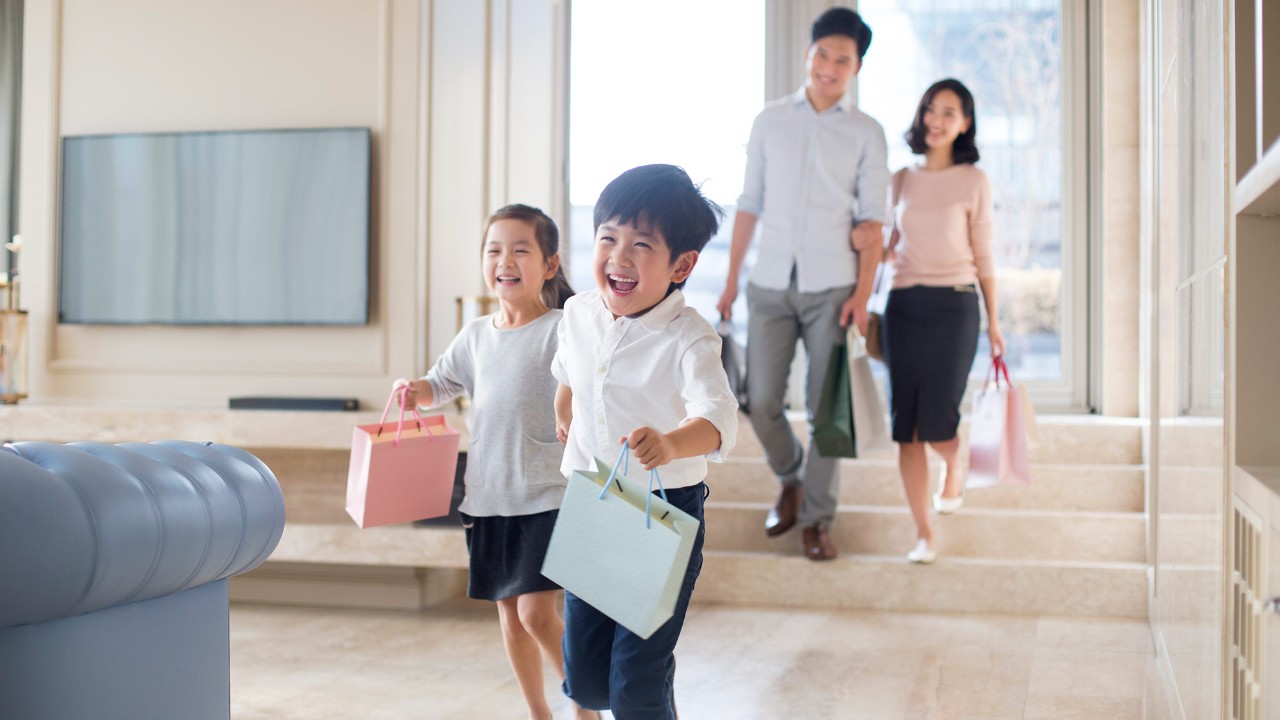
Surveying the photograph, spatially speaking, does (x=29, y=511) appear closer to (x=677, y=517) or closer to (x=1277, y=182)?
(x=677, y=517)

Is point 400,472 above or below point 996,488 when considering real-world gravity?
above

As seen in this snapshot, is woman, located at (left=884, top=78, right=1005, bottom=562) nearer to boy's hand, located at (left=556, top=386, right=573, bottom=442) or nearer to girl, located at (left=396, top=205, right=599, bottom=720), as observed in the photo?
girl, located at (left=396, top=205, right=599, bottom=720)

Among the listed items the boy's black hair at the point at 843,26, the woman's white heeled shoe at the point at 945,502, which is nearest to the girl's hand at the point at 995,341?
the woman's white heeled shoe at the point at 945,502

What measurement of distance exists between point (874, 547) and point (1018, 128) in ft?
7.35

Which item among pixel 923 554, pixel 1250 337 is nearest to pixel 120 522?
pixel 1250 337

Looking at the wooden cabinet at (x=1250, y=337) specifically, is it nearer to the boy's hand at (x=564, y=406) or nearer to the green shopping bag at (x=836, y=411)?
the boy's hand at (x=564, y=406)

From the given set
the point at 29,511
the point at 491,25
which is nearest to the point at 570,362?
the point at 29,511

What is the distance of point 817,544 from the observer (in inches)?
147

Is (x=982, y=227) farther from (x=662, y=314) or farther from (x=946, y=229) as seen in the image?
(x=662, y=314)

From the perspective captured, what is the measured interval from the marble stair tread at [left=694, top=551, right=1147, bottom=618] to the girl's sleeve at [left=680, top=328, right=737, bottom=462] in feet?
6.95

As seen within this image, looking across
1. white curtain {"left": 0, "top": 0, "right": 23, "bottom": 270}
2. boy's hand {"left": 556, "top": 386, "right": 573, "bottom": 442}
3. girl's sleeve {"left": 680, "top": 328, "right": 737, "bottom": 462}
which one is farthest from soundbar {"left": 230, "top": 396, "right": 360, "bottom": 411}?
girl's sleeve {"left": 680, "top": 328, "right": 737, "bottom": 462}

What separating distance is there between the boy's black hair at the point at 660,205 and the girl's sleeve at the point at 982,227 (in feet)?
6.42

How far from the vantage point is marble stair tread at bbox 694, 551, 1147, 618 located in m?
3.61

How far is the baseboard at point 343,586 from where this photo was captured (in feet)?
12.9
